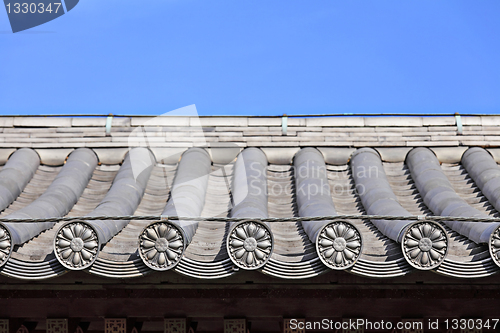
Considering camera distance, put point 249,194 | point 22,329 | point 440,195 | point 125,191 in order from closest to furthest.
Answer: point 22,329 → point 440,195 → point 249,194 → point 125,191

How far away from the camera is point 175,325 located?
538cm

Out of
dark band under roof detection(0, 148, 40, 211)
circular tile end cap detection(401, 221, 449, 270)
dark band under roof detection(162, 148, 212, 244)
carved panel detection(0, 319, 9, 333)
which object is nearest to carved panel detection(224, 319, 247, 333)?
dark band under roof detection(162, 148, 212, 244)

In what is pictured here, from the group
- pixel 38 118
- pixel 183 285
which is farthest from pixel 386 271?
pixel 38 118

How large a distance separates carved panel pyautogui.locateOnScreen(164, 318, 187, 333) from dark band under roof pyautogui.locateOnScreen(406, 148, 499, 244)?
8.97 feet

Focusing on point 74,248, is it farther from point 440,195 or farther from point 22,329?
point 440,195

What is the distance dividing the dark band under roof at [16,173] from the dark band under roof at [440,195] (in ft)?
15.4

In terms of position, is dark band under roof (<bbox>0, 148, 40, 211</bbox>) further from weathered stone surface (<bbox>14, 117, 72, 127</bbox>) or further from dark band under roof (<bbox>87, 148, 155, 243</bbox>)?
dark band under roof (<bbox>87, 148, 155, 243</bbox>)

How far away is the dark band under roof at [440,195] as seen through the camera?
16.1 feet

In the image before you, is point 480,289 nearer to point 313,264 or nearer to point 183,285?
point 313,264

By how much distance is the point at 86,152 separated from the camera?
24.7 ft

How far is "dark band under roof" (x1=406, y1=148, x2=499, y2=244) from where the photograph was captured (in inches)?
193

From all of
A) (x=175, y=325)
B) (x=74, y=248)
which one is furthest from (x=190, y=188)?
(x=74, y=248)

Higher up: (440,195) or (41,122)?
(41,122)

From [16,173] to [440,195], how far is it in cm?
499
